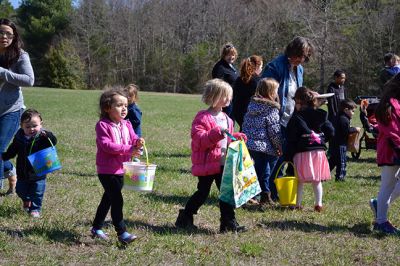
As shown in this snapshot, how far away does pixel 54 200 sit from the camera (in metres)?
6.53

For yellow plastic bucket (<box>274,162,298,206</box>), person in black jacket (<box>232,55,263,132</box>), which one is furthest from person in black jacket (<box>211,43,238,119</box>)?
yellow plastic bucket (<box>274,162,298,206</box>)

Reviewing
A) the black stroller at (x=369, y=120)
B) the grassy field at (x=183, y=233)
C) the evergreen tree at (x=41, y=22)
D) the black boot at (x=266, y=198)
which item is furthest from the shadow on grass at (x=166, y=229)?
the evergreen tree at (x=41, y=22)

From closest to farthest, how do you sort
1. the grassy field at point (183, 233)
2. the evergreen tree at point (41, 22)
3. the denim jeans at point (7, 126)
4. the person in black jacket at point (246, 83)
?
1. the grassy field at point (183, 233)
2. the denim jeans at point (7, 126)
3. the person in black jacket at point (246, 83)
4. the evergreen tree at point (41, 22)

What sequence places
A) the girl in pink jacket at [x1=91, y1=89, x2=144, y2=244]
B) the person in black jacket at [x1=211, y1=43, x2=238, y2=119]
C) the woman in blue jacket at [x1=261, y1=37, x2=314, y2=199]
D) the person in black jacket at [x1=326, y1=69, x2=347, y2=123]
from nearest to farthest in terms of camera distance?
the girl in pink jacket at [x1=91, y1=89, x2=144, y2=244], the woman in blue jacket at [x1=261, y1=37, x2=314, y2=199], the person in black jacket at [x1=211, y1=43, x2=238, y2=119], the person in black jacket at [x1=326, y1=69, x2=347, y2=123]

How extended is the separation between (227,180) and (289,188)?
159cm

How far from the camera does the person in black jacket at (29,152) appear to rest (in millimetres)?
5531

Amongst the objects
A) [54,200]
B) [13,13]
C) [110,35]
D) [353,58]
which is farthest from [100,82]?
[54,200]

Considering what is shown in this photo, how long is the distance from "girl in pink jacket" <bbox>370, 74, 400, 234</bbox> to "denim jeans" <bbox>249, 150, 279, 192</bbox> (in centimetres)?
138

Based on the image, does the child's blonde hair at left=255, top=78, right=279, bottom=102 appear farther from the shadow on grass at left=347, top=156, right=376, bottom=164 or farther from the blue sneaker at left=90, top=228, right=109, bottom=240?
the shadow on grass at left=347, top=156, right=376, bottom=164

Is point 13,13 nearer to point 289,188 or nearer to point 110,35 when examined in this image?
point 110,35

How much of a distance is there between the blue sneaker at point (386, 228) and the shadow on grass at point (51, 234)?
3035 mm

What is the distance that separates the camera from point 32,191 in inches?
222

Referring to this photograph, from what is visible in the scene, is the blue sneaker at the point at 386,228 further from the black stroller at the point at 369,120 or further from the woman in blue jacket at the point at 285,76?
the black stroller at the point at 369,120

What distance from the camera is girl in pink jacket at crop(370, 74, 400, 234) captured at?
534 centimetres
